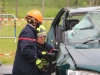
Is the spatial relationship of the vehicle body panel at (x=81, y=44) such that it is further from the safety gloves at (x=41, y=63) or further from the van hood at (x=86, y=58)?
the safety gloves at (x=41, y=63)

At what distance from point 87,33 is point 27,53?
85 centimetres

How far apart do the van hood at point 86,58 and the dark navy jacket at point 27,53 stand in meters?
0.76

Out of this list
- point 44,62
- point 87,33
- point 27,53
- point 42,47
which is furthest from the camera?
point 42,47

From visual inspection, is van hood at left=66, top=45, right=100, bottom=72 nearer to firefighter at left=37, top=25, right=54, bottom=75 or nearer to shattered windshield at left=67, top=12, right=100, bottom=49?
shattered windshield at left=67, top=12, right=100, bottom=49

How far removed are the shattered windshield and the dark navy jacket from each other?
499 mm

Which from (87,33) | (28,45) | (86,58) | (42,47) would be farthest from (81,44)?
(42,47)

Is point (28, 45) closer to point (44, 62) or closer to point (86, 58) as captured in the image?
point (44, 62)

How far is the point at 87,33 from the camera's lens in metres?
4.25

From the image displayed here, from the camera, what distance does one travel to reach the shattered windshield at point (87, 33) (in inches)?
153

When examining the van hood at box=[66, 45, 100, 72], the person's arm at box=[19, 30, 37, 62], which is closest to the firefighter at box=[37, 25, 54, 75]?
the person's arm at box=[19, 30, 37, 62]

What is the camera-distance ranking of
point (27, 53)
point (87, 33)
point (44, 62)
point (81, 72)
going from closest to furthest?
point (81, 72) → point (27, 53) → point (87, 33) → point (44, 62)

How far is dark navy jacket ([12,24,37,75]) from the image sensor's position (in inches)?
164

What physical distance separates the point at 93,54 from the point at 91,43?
544 millimetres

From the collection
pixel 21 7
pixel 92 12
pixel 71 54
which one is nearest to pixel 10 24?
pixel 92 12
